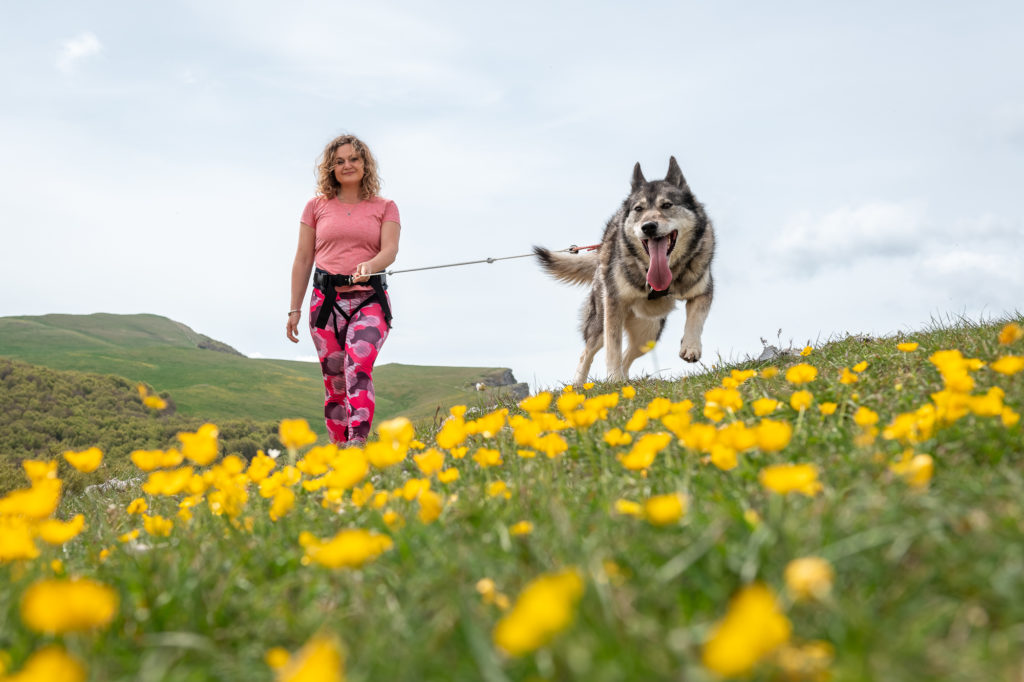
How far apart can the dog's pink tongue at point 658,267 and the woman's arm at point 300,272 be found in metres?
4.45

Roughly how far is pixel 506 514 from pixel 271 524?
132cm

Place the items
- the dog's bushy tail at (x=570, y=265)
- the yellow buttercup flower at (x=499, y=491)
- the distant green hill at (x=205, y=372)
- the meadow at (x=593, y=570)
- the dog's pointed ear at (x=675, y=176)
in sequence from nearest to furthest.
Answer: the meadow at (x=593, y=570), the yellow buttercup flower at (x=499, y=491), the dog's pointed ear at (x=675, y=176), the dog's bushy tail at (x=570, y=265), the distant green hill at (x=205, y=372)

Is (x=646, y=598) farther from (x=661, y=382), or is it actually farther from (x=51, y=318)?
(x=51, y=318)

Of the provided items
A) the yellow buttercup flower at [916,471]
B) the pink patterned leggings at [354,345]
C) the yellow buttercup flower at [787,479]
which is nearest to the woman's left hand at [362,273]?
the pink patterned leggings at [354,345]

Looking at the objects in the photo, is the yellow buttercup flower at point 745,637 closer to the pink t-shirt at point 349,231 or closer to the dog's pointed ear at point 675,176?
the pink t-shirt at point 349,231

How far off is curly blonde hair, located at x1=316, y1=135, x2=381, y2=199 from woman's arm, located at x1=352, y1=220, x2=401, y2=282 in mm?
525

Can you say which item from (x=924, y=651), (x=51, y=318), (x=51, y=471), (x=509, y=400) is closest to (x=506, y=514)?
(x=924, y=651)

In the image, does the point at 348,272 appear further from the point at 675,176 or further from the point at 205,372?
the point at 205,372

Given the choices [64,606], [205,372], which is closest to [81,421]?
[205,372]

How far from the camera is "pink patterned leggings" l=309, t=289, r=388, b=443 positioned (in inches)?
302

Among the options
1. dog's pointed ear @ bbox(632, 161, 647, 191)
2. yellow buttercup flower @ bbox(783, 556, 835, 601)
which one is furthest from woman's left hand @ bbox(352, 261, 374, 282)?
yellow buttercup flower @ bbox(783, 556, 835, 601)

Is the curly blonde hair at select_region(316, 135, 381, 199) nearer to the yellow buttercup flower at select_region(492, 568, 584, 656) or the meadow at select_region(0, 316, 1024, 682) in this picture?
the meadow at select_region(0, 316, 1024, 682)

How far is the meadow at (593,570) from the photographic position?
1.39 m

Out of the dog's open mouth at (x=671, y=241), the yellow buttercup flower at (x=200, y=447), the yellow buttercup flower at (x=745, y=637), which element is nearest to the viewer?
the yellow buttercup flower at (x=745, y=637)
